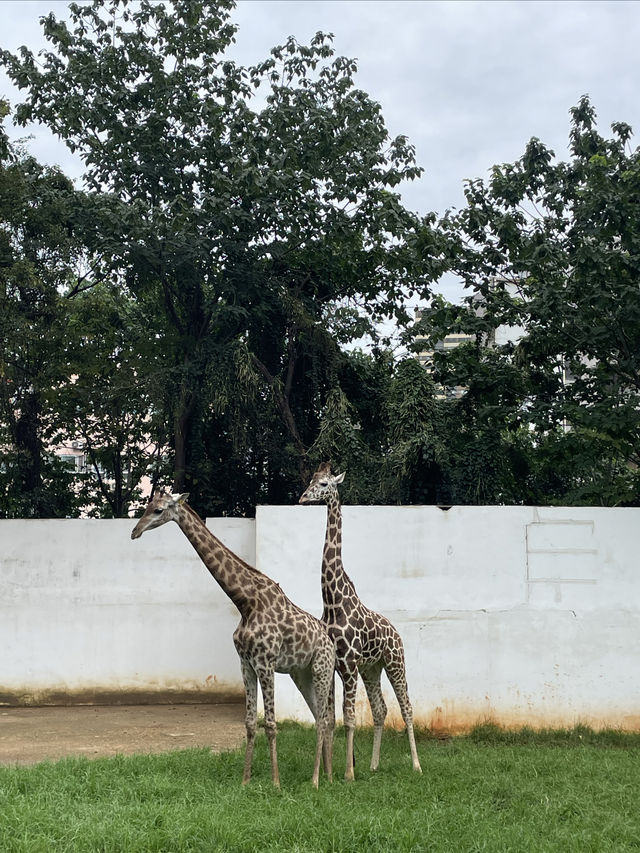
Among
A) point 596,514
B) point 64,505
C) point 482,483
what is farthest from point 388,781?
point 64,505

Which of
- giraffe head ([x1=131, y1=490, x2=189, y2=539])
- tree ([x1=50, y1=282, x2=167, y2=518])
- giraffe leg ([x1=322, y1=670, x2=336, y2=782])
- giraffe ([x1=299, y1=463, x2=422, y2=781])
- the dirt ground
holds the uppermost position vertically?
tree ([x1=50, y1=282, x2=167, y2=518])

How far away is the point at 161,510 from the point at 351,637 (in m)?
1.73

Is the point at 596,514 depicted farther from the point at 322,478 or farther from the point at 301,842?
the point at 301,842

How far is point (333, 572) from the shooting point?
694cm

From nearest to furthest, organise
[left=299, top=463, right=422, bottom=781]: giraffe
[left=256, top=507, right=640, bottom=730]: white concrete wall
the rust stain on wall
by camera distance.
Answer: [left=299, top=463, right=422, bottom=781]: giraffe
[left=256, top=507, right=640, bottom=730]: white concrete wall
the rust stain on wall

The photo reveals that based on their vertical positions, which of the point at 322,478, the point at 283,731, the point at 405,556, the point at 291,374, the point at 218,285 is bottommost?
the point at 283,731

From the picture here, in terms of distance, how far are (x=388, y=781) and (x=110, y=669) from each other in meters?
4.81

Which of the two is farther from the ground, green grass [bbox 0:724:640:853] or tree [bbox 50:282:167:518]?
tree [bbox 50:282:167:518]

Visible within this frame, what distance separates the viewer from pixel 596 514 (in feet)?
29.3

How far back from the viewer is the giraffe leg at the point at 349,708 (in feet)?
21.3

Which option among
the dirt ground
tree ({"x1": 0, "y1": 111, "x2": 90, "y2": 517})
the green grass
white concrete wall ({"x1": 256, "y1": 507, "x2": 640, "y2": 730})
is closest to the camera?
the green grass

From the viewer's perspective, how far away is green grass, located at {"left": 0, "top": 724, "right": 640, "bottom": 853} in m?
5.00

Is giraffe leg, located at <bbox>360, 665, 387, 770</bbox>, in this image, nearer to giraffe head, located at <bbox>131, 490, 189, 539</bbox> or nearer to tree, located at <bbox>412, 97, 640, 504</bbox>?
giraffe head, located at <bbox>131, 490, 189, 539</bbox>

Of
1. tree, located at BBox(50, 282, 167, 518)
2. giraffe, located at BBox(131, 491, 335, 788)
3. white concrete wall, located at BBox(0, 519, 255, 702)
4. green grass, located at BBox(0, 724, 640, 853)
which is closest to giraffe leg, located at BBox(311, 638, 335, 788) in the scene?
giraffe, located at BBox(131, 491, 335, 788)
